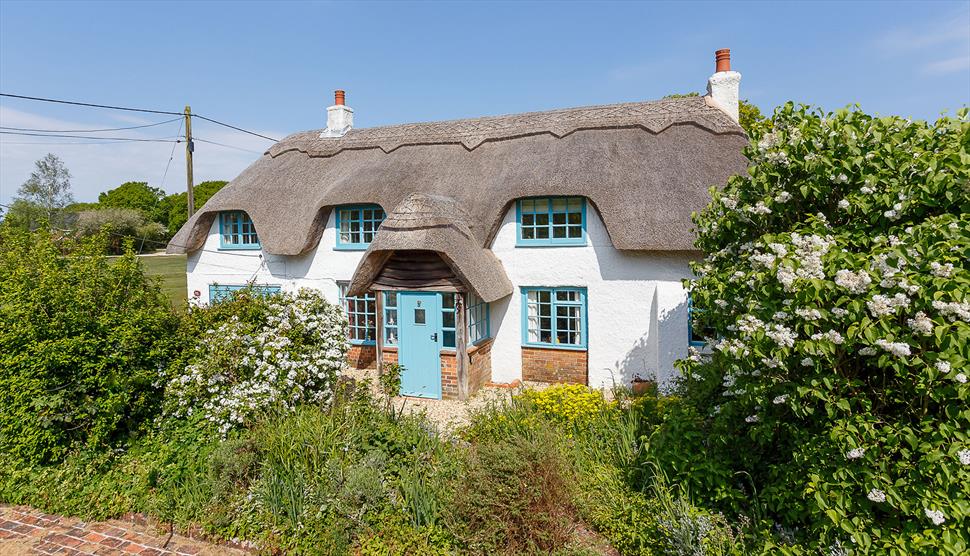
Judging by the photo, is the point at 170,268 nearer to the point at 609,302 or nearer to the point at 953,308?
the point at 609,302

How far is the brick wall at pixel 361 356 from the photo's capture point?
1108 centimetres

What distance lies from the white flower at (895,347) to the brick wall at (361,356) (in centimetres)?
950

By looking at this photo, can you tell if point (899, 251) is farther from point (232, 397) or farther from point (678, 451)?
point (232, 397)

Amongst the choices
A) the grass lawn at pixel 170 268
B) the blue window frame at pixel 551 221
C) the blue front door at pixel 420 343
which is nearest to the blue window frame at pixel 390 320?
the blue front door at pixel 420 343

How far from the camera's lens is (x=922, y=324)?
2861mm

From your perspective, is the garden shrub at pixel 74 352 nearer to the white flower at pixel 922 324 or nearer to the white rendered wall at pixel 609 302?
the white rendered wall at pixel 609 302

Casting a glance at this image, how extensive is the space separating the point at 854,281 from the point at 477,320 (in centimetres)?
706

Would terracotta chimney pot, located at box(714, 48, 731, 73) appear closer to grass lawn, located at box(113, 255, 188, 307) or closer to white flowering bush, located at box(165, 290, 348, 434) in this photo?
white flowering bush, located at box(165, 290, 348, 434)

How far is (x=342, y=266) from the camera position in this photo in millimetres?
11234

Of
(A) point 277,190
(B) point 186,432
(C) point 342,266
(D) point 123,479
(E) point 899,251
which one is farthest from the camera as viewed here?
(A) point 277,190

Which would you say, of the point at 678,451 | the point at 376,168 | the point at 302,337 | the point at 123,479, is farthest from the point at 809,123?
the point at 376,168

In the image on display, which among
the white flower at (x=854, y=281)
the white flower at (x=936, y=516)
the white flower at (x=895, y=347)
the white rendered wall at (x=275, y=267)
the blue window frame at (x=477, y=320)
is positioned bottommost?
the white flower at (x=936, y=516)

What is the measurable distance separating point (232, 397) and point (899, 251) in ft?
22.2

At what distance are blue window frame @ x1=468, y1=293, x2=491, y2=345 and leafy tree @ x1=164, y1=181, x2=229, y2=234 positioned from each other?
159 feet
